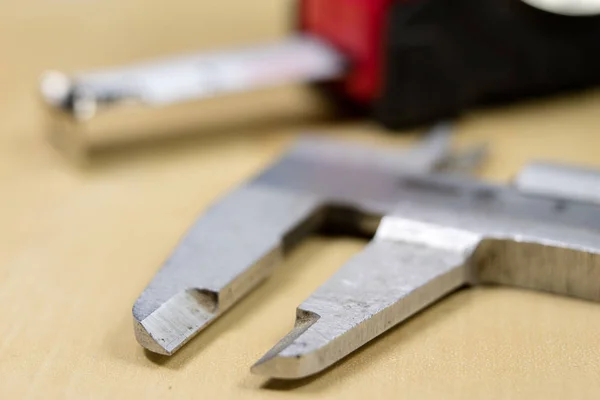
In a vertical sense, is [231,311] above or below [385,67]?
below

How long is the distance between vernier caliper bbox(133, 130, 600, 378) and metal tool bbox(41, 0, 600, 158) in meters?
0.18

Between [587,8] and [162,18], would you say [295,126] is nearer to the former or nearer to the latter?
[587,8]

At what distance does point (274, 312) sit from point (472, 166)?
343 millimetres

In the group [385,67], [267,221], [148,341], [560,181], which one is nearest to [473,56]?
[385,67]

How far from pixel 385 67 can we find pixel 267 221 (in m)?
0.33

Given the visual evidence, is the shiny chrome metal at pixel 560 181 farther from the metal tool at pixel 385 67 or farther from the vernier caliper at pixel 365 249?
the metal tool at pixel 385 67

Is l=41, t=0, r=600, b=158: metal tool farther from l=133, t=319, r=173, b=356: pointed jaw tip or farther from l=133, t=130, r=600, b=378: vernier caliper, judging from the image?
l=133, t=319, r=173, b=356: pointed jaw tip

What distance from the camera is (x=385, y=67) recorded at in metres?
0.98

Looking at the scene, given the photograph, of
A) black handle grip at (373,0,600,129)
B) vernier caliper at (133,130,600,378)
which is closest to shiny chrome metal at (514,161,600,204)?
vernier caliper at (133,130,600,378)

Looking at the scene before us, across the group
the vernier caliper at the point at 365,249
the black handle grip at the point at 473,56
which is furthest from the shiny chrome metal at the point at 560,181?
the black handle grip at the point at 473,56

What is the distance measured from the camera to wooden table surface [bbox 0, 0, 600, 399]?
0.59 meters

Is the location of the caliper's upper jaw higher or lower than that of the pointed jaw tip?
higher

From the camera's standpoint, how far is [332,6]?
3.44ft

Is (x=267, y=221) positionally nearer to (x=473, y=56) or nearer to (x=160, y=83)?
(x=160, y=83)
